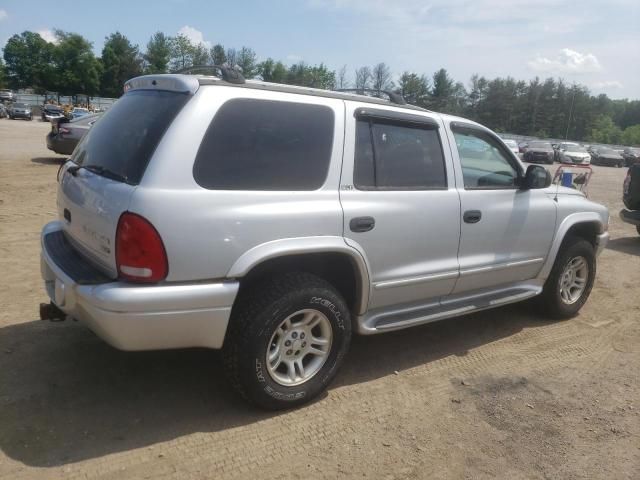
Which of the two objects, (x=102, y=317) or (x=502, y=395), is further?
(x=502, y=395)

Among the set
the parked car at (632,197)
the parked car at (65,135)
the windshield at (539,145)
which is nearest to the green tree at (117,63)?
the windshield at (539,145)

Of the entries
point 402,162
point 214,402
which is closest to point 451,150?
point 402,162

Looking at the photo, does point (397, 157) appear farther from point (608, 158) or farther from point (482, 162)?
point (608, 158)

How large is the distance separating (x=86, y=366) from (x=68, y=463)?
1.02 m

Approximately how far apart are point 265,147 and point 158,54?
94.7m

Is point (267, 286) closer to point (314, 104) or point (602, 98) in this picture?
point (314, 104)

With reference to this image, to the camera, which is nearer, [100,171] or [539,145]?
[100,171]

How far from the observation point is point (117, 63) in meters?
89.6

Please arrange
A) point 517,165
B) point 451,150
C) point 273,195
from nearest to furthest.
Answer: point 273,195
point 451,150
point 517,165

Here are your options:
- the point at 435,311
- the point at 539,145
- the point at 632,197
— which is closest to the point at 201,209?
the point at 435,311

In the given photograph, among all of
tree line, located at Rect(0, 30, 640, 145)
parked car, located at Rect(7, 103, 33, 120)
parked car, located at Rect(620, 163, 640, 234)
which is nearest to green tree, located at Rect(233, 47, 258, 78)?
tree line, located at Rect(0, 30, 640, 145)

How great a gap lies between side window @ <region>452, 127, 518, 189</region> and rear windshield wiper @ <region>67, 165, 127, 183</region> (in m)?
2.42

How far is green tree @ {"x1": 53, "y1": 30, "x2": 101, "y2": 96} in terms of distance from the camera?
8506 cm

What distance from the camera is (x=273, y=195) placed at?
2.99m
